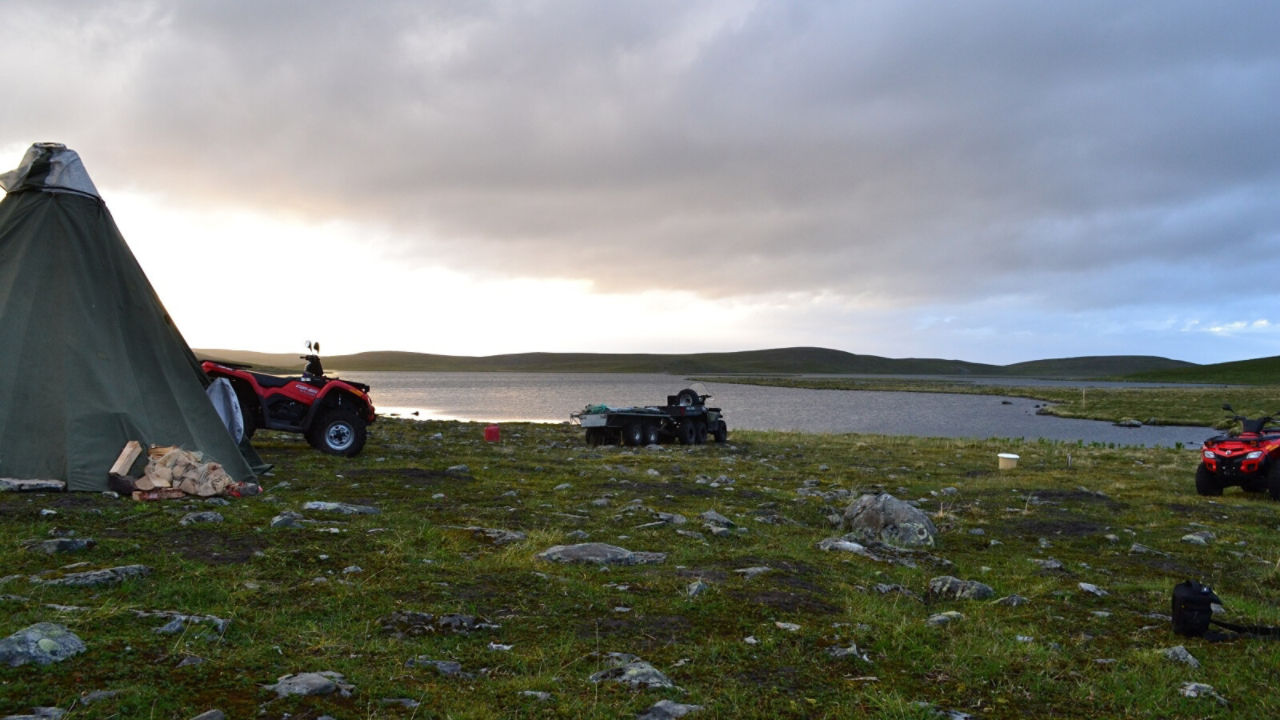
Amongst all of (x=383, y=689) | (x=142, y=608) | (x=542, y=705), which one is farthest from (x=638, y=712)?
(x=142, y=608)

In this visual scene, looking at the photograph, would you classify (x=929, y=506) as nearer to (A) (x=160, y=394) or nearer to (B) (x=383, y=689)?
(B) (x=383, y=689)

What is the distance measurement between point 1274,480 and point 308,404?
2338cm

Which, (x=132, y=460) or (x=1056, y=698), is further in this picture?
(x=132, y=460)

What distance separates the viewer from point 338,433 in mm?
18844

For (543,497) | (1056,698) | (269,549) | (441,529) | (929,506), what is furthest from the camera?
(929,506)

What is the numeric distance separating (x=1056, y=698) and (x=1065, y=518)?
10437 millimetres

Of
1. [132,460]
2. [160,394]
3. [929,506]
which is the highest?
[160,394]

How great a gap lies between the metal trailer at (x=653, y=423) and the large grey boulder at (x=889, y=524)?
1656 centimetres

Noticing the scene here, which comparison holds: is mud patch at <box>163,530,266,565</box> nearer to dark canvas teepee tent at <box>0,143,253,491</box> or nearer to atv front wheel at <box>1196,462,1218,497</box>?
dark canvas teepee tent at <box>0,143,253,491</box>

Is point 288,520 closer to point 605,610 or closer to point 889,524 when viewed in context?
point 605,610

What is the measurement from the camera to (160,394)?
12.4 meters

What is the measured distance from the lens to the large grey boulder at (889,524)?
438 inches

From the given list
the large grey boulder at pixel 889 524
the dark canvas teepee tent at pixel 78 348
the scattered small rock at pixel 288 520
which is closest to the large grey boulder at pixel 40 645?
the scattered small rock at pixel 288 520

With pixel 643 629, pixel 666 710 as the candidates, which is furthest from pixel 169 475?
pixel 666 710
